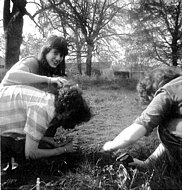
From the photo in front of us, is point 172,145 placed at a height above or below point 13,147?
above

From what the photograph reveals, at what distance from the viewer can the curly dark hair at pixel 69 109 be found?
222 cm

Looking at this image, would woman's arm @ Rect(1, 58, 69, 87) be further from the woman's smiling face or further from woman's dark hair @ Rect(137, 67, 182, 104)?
woman's dark hair @ Rect(137, 67, 182, 104)

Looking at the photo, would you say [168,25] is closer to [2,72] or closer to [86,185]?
[2,72]

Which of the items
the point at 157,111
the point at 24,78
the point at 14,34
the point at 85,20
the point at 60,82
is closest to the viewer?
the point at 157,111

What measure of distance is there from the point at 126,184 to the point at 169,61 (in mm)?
13128

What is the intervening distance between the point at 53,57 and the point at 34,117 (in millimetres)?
967

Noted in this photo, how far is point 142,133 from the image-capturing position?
1.84 metres

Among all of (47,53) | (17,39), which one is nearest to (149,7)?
(17,39)

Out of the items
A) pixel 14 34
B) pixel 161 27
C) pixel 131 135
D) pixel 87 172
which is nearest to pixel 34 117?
pixel 87 172

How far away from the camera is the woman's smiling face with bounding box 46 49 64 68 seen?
2941 mm

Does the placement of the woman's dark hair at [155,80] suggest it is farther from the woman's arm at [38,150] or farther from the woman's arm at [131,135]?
the woman's arm at [38,150]

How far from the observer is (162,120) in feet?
6.48

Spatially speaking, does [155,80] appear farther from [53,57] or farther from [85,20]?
[85,20]

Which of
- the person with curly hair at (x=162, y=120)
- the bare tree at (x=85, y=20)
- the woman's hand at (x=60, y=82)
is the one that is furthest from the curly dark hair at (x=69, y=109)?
the bare tree at (x=85, y=20)
